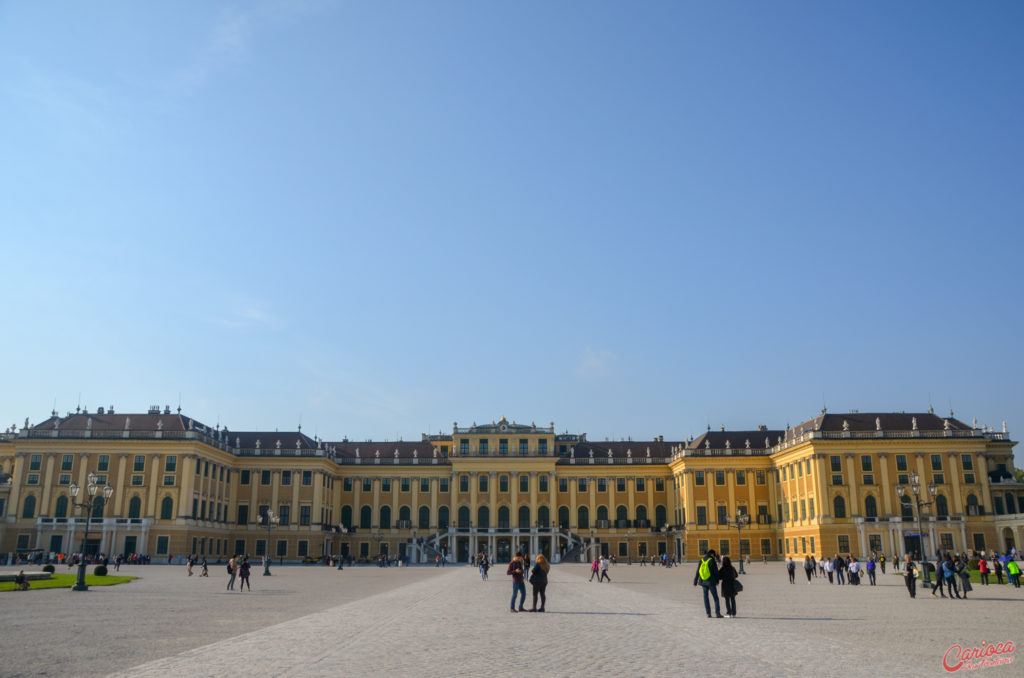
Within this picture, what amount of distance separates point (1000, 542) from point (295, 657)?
249ft

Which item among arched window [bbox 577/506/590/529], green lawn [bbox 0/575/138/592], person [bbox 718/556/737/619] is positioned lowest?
green lawn [bbox 0/575/138/592]

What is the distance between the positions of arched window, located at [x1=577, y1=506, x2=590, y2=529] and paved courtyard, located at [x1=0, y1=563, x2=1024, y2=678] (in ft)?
209

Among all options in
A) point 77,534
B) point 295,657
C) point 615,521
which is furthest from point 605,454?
point 295,657

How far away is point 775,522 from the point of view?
8581 cm

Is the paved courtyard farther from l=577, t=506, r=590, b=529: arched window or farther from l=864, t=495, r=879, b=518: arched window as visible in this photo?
l=577, t=506, r=590, b=529: arched window

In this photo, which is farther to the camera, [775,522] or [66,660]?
[775,522]

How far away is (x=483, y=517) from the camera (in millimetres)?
92125

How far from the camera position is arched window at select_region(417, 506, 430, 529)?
305 feet

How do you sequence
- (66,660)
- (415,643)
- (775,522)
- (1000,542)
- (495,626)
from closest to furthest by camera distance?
(66,660)
(415,643)
(495,626)
(1000,542)
(775,522)

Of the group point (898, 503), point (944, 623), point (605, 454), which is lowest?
point (944, 623)

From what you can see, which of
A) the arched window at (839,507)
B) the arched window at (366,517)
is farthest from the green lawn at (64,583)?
the arched window at (839,507)

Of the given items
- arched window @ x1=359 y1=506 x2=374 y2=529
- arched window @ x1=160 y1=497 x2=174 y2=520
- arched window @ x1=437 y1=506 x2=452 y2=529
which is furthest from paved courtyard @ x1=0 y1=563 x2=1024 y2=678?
arched window @ x1=359 y1=506 x2=374 y2=529

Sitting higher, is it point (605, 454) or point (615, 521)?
point (605, 454)

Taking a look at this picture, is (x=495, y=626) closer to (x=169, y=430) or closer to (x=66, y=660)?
(x=66, y=660)
